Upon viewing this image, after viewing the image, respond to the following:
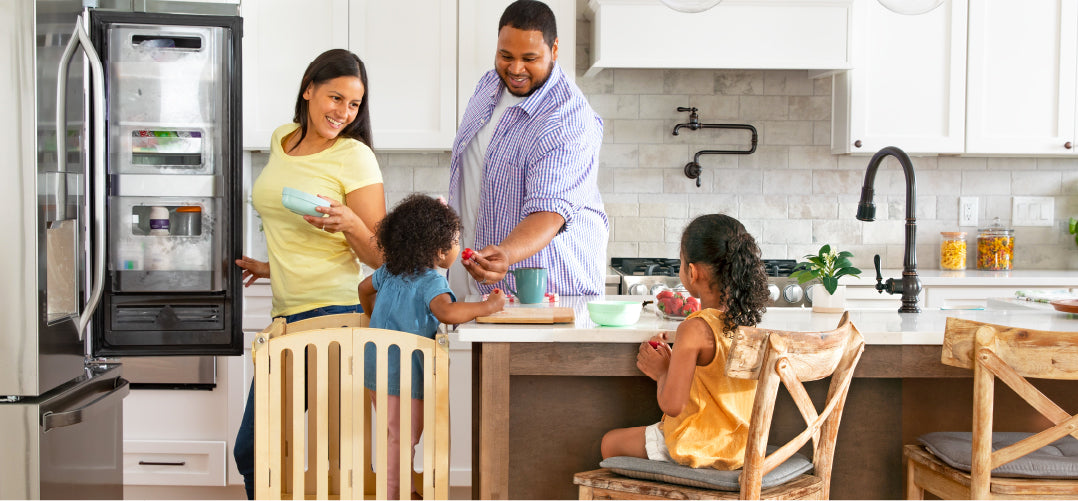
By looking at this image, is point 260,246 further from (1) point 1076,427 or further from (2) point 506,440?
(1) point 1076,427

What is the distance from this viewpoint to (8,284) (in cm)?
170

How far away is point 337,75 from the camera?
6.84ft

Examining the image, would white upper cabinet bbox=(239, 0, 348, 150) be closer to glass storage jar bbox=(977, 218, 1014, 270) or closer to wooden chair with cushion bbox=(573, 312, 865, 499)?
wooden chair with cushion bbox=(573, 312, 865, 499)

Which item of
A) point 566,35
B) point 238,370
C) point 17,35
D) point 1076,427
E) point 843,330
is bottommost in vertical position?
point 238,370

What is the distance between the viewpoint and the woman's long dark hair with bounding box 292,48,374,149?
2.09 m

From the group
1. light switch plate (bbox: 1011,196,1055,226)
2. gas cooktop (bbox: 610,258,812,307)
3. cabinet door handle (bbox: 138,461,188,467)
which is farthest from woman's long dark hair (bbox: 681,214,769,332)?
light switch plate (bbox: 1011,196,1055,226)

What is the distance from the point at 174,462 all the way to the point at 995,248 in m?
3.55

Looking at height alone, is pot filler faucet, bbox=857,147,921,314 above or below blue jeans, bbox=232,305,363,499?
above

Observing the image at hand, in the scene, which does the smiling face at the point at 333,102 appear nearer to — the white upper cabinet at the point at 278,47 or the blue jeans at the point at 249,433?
the blue jeans at the point at 249,433

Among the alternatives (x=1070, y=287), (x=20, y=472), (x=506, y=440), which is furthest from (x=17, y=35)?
(x=1070, y=287)

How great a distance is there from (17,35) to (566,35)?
7.26ft

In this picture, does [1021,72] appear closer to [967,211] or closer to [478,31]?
[967,211]

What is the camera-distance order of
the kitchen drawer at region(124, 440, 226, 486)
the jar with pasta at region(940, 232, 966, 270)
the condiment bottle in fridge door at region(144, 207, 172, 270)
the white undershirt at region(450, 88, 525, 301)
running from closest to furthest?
the white undershirt at region(450, 88, 525, 301), the condiment bottle in fridge door at region(144, 207, 172, 270), the kitchen drawer at region(124, 440, 226, 486), the jar with pasta at region(940, 232, 966, 270)

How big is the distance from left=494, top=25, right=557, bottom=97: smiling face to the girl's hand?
0.53 m
